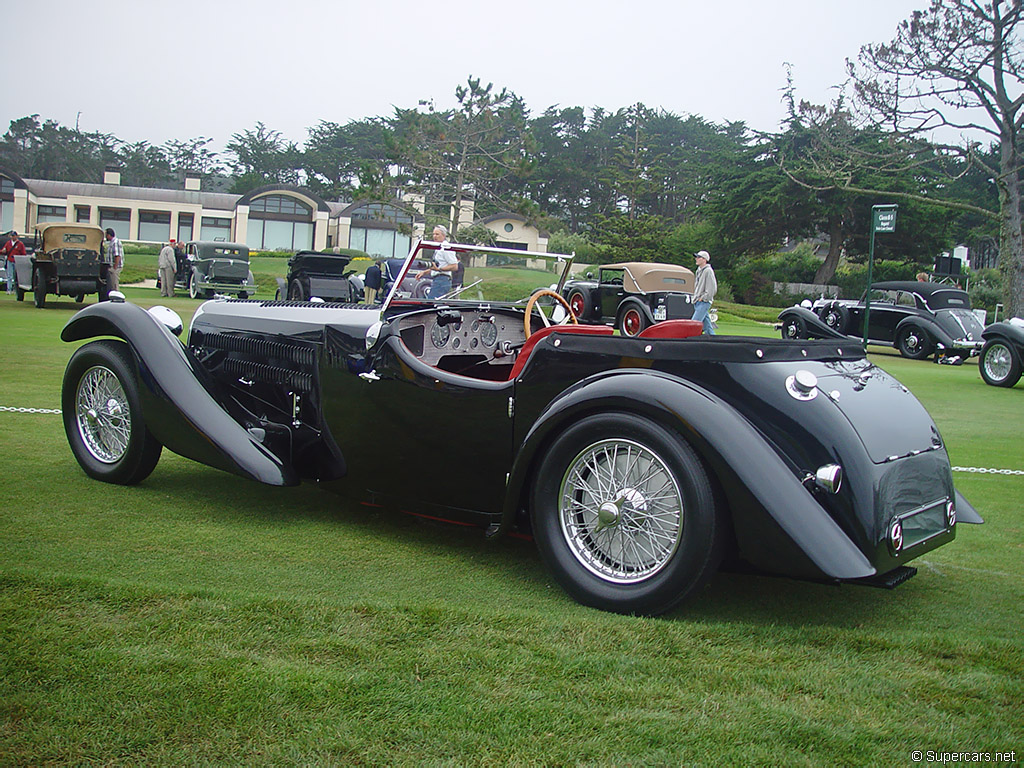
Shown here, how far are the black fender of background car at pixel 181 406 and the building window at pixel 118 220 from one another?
54.9 meters

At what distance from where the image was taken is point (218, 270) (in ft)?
84.0

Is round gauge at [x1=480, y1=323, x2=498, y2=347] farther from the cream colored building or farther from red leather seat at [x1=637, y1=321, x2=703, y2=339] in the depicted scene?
the cream colored building

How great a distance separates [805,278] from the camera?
147 feet

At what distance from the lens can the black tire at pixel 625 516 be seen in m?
2.92

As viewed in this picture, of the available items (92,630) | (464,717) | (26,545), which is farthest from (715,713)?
(26,545)

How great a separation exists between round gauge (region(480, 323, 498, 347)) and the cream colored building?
49.3 m

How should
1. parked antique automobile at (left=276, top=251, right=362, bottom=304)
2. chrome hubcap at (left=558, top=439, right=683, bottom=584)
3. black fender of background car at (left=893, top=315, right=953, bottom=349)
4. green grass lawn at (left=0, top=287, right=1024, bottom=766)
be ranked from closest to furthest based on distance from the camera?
green grass lawn at (left=0, top=287, right=1024, bottom=766) < chrome hubcap at (left=558, top=439, right=683, bottom=584) < black fender of background car at (left=893, top=315, right=953, bottom=349) < parked antique automobile at (left=276, top=251, right=362, bottom=304)

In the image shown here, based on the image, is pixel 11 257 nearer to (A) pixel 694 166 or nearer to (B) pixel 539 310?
(B) pixel 539 310

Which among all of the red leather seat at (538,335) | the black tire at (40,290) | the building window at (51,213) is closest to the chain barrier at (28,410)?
the red leather seat at (538,335)

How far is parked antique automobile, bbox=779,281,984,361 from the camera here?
691 inches

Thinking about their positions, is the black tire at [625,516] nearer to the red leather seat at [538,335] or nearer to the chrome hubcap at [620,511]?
the chrome hubcap at [620,511]

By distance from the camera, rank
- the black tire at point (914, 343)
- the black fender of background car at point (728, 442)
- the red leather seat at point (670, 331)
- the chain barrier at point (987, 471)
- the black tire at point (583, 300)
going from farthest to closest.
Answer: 1. the black tire at point (583, 300)
2. the black tire at point (914, 343)
3. the chain barrier at point (987, 471)
4. the red leather seat at point (670, 331)
5. the black fender of background car at point (728, 442)

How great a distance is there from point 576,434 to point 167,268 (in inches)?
893

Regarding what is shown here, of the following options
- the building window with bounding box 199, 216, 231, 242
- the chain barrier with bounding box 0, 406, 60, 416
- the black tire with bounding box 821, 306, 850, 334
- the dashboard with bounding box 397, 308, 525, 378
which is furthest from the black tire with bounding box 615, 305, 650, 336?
the building window with bounding box 199, 216, 231, 242
